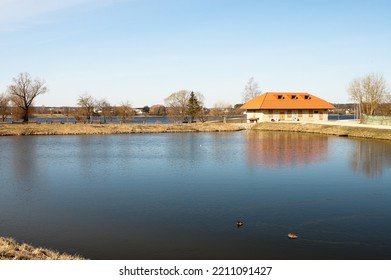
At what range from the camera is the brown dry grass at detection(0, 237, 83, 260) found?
27.2 ft

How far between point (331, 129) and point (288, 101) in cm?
1752

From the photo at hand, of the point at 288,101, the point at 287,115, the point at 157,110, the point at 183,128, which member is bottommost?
the point at 183,128

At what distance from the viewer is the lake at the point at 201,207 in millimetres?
9812

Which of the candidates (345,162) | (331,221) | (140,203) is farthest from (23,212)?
(345,162)

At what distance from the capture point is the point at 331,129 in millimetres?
47375

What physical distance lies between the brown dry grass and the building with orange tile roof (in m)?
54.7

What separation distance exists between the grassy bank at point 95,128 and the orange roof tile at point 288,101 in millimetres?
7196

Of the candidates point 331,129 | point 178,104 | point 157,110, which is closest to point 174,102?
point 178,104

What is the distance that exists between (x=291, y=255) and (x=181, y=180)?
9.67 meters

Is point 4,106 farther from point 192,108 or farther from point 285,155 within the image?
point 285,155

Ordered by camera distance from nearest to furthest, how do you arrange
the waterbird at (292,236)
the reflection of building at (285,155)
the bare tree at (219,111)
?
the waterbird at (292,236), the reflection of building at (285,155), the bare tree at (219,111)

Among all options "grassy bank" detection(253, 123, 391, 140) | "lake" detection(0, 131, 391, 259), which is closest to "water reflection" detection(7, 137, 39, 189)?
"lake" detection(0, 131, 391, 259)

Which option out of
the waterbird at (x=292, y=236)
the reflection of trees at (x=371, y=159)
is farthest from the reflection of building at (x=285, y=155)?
the waterbird at (x=292, y=236)

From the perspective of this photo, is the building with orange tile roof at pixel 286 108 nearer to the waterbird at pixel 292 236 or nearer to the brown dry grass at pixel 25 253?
the waterbird at pixel 292 236
